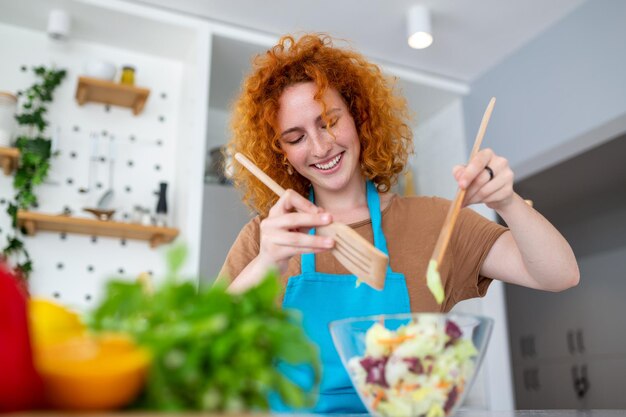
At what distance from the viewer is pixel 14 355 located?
1.13 ft

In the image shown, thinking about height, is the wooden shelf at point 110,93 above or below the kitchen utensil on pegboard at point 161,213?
above

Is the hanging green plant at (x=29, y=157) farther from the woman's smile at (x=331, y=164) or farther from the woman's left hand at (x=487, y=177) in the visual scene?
the woman's left hand at (x=487, y=177)

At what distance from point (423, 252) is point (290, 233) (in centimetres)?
48

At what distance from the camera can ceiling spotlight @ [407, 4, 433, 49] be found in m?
2.79

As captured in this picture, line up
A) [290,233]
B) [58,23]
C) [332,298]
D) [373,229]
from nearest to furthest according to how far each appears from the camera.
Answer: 1. [290,233]
2. [332,298]
3. [373,229]
4. [58,23]

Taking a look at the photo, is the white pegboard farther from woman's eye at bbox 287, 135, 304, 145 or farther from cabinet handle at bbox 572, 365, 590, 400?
cabinet handle at bbox 572, 365, 590, 400

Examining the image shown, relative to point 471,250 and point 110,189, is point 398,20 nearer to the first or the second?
point 110,189

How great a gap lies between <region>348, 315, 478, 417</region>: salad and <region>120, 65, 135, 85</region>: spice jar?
252 centimetres

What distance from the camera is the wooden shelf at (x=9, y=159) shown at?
2.50m

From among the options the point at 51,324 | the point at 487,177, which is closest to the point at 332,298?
the point at 487,177

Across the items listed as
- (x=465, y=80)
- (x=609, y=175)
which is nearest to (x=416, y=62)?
(x=465, y=80)

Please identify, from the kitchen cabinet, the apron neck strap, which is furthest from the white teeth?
the kitchen cabinet

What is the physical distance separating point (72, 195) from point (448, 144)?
223 centimetres

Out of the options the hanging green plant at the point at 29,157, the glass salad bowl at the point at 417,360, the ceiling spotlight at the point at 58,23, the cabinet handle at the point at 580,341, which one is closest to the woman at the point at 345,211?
the glass salad bowl at the point at 417,360
